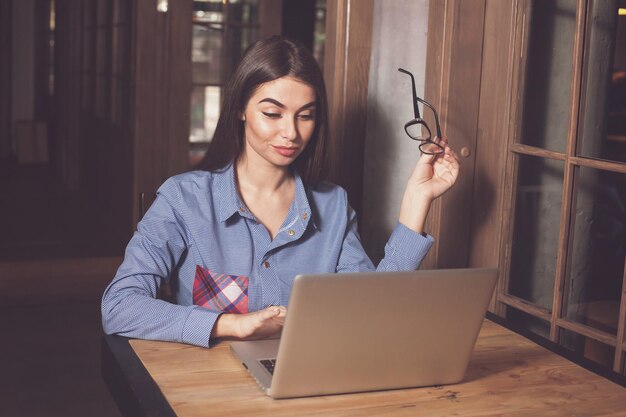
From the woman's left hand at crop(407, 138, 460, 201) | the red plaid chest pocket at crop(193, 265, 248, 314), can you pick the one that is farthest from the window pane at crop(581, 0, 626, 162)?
the red plaid chest pocket at crop(193, 265, 248, 314)

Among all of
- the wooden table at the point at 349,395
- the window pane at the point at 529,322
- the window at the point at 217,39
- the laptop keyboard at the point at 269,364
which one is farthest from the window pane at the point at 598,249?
the window at the point at 217,39

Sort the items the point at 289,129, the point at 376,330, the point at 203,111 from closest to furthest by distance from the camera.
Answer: the point at 376,330 < the point at 289,129 < the point at 203,111

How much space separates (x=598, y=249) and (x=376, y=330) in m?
0.92

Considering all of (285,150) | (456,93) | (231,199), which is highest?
(456,93)

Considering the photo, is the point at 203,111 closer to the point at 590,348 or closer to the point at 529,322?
the point at 529,322

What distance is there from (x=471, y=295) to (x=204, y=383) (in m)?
0.48

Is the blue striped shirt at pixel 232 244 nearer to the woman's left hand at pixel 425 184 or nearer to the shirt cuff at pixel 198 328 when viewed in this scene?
the woman's left hand at pixel 425 184

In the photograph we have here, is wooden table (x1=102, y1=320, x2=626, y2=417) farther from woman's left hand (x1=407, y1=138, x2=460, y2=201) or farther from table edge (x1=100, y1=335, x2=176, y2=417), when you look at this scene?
woman's left hand (x1=407, y1=138, x2=460, y2=201)

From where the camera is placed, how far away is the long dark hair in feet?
6.74

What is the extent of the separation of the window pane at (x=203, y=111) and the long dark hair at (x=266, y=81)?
132 inches

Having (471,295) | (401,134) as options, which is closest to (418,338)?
(471,295)

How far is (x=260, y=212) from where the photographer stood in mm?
2137

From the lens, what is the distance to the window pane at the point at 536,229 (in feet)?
7.38

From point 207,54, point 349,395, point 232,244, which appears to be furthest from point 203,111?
point 349,395
